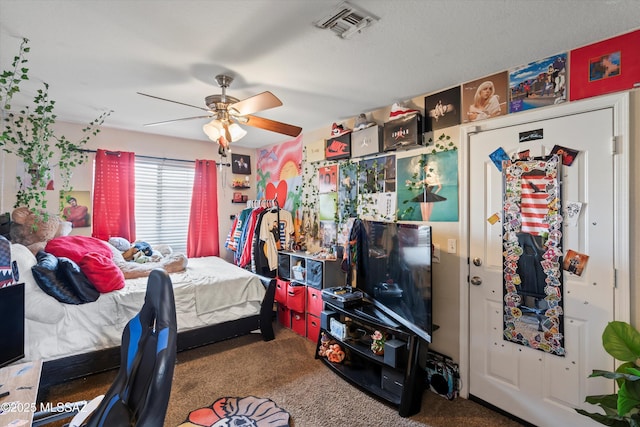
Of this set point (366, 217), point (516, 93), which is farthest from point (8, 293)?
point (516, 93)

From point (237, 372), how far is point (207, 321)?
23.2 inches

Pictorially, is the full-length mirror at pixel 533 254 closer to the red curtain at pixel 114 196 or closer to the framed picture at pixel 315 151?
the framed picture at pixel 315 151

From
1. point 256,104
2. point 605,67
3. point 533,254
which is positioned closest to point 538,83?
point 605,67

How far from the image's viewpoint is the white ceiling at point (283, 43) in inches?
61.7

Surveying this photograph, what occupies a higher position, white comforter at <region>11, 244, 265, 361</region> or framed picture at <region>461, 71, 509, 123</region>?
framed picture at <region>461, 71, 509, 123</region>

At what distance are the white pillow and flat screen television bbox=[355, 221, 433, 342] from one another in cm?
246

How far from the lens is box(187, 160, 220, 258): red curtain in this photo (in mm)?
4527

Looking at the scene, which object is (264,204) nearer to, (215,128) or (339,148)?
(339,148)

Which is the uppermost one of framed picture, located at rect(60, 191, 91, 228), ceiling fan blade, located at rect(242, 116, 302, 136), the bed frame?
ceiling fan blade, located at rect(242, 116, 302, 136)

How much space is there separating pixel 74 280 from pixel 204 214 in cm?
223

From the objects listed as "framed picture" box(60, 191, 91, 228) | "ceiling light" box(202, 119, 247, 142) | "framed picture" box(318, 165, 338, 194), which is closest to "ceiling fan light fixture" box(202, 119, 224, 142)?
"ceiling light" box(202, 119, 247, 142)

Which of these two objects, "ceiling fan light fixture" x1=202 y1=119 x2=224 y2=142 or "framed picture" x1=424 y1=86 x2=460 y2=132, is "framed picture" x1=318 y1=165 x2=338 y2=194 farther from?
"ceiling fan light fixture" x1=202 y1=119 x2=224 y2=142

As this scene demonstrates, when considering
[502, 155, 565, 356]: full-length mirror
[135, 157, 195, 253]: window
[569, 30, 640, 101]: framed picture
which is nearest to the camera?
[569, 30, 640, 101]: framed picture

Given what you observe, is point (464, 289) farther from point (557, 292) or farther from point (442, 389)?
point (442, 389)
